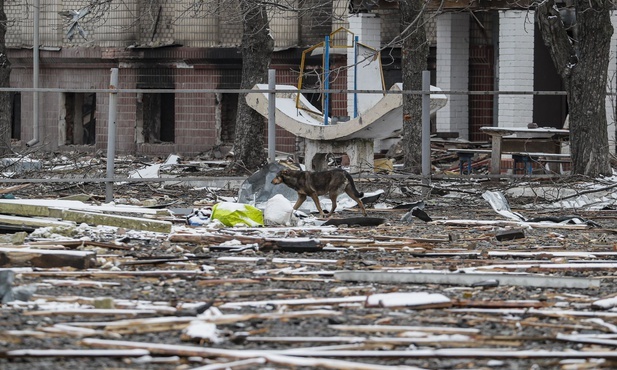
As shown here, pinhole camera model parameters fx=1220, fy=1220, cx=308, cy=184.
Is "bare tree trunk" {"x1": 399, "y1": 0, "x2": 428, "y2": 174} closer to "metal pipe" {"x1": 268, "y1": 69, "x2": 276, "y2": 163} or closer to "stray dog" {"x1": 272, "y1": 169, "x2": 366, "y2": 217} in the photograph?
"metal pipe" {"x1": 268, "y1": 69, "x2": 276, "y2": 163}

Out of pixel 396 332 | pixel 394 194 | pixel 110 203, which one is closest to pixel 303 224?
pixel 110 203

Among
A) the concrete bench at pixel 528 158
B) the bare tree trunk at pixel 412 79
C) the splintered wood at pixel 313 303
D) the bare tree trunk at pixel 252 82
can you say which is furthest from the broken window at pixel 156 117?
the splintered wood at pixel 313 303

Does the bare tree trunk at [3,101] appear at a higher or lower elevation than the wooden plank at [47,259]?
higher

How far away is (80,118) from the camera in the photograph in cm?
3522

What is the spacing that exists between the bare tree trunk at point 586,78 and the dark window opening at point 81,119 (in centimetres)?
1905

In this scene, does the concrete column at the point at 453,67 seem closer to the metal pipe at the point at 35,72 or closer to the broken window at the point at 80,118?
the metal pipe at the point at 35,72

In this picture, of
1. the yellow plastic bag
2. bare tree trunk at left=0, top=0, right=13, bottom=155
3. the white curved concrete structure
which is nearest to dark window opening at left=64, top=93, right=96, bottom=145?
bare tree trunk at left=0, top=0, right=13, bottom=155

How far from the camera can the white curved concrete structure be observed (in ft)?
60.7

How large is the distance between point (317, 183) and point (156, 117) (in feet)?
64.4

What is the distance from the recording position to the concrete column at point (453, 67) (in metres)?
28.4

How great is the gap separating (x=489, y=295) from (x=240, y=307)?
1876mm

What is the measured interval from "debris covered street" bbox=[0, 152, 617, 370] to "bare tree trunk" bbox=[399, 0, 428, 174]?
5600 mm

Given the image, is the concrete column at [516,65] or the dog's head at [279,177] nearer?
the dog's head at [279,177]

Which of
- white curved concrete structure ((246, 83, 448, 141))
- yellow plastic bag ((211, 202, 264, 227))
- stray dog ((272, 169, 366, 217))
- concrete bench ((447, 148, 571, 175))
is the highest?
white curved concrete structure ((246, 83, 448, 141))
